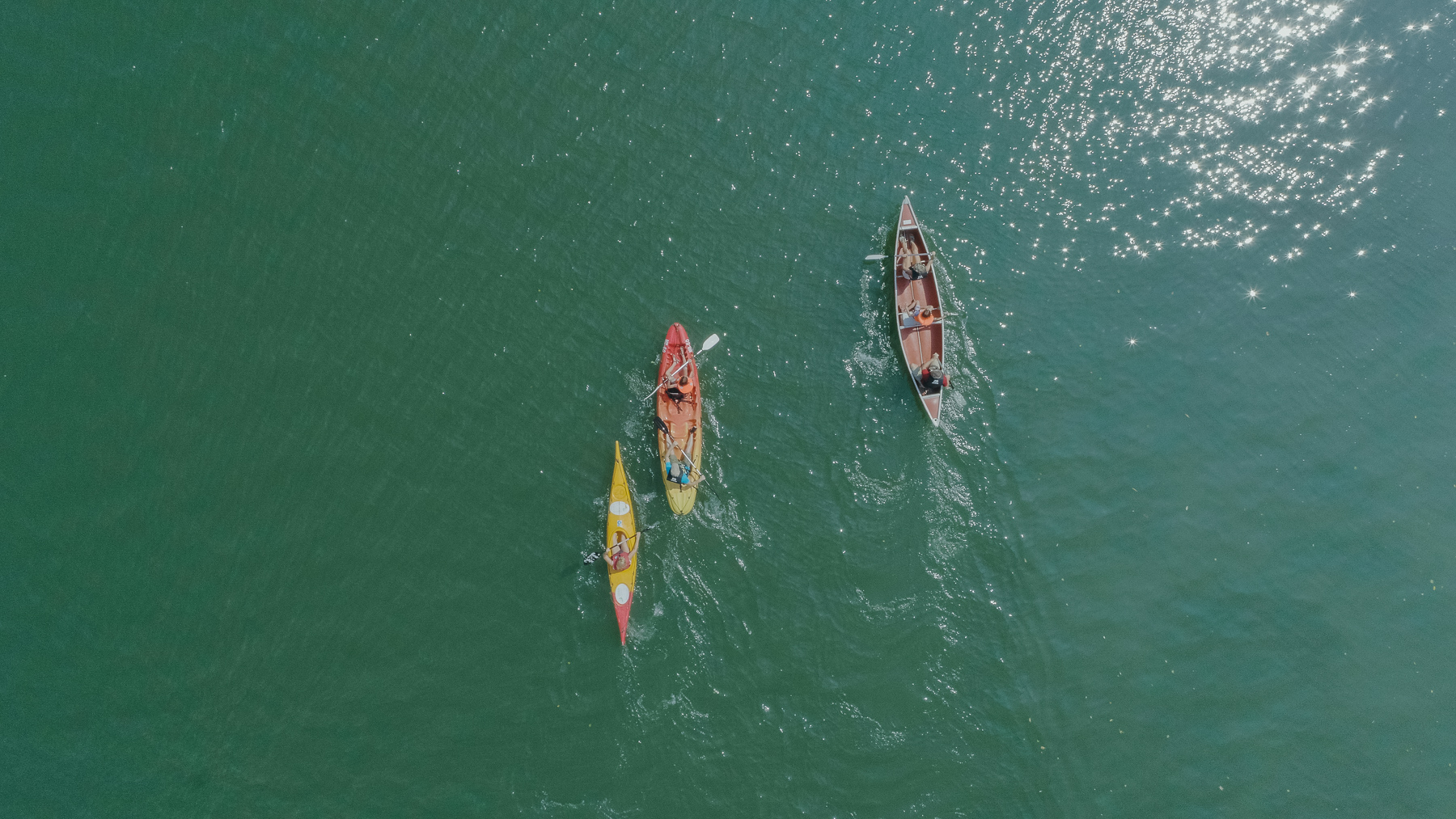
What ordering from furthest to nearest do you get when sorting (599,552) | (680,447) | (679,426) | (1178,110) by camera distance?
1. (1178,110)
2. (679,426)
3. (680,447)
4. (599,552)

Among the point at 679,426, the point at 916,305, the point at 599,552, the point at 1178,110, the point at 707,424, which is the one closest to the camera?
the point at 599,552

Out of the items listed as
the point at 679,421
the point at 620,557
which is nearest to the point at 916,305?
the point at 679,421

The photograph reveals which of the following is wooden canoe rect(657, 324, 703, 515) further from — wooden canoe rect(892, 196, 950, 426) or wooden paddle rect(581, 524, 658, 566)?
wooden canoe rect(892, 196, 950, 426)

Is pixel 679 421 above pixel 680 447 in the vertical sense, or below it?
above

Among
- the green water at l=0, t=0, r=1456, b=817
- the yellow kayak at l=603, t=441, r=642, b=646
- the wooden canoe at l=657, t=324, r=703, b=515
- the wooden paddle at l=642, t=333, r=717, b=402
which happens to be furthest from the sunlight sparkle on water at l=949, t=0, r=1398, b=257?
the yellow kayak at l=603, t=441, r=642, b=646

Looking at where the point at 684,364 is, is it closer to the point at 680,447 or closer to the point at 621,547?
the point at 680,447

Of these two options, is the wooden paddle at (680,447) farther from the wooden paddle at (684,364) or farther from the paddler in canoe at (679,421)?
the wooden paddle at (684,364)
